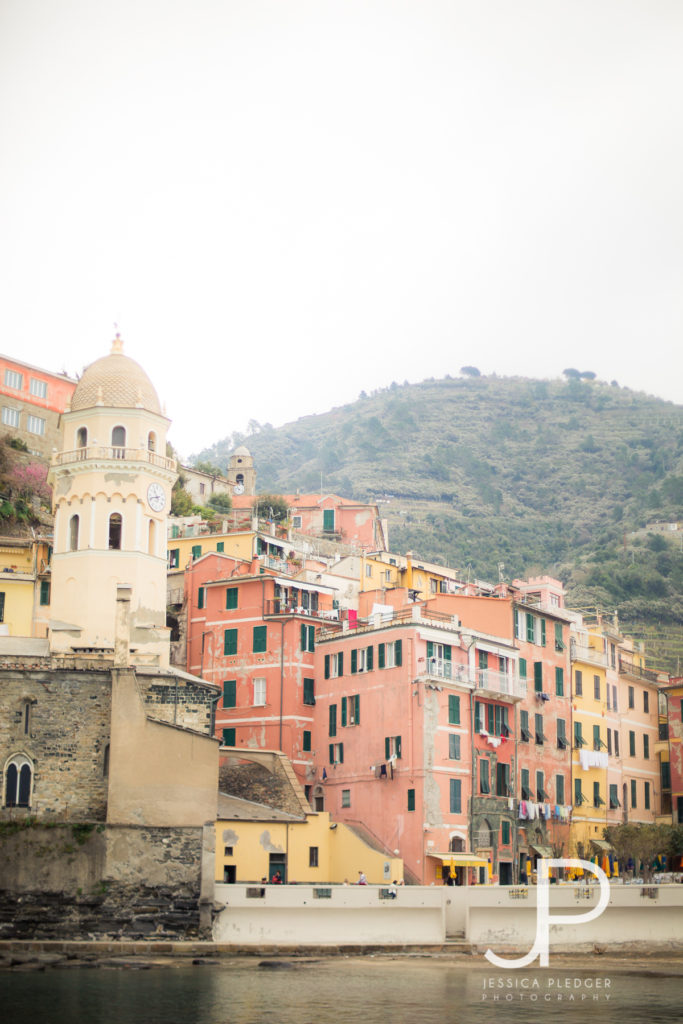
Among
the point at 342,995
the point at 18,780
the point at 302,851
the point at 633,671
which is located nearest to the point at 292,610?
the point at 302,851

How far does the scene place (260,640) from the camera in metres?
64.9

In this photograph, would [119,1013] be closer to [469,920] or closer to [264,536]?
[469,920]

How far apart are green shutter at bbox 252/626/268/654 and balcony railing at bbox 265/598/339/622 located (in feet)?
2.80

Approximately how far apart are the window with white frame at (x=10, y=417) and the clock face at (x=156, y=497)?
2515cm

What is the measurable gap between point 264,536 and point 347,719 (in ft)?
59.5

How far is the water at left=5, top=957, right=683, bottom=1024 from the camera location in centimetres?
3578

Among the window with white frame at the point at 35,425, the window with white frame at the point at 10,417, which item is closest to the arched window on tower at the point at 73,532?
the window with white frame at the point at 10,417

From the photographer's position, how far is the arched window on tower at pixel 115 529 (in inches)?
2330

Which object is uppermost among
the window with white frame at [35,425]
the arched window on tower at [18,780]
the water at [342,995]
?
the window with white frame at [35,425]

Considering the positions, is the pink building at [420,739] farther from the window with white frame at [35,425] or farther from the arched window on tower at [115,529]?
the window with white frame at [35,425]

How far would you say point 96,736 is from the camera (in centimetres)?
5047

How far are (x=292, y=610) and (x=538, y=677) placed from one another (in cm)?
1231

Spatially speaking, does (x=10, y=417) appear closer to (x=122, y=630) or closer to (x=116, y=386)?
(x=116, y=386)

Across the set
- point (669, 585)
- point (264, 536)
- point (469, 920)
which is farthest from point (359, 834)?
point (669, 585)
